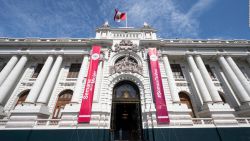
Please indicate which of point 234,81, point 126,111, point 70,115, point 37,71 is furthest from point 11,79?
point 234,81

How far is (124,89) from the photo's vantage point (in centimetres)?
1516

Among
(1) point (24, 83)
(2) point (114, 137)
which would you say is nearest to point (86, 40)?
(1) point (24, 83)

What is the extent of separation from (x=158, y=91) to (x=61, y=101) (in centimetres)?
1107

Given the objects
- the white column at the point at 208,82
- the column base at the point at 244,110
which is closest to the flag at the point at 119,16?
the white column at the point at 208,82

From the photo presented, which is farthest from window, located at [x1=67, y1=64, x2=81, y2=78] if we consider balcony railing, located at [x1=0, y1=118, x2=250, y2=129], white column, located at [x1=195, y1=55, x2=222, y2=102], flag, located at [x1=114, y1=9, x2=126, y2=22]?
white column, located at [x1=195, y1=55, x2=222, y2=102]

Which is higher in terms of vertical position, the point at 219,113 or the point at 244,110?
the point at 244,110

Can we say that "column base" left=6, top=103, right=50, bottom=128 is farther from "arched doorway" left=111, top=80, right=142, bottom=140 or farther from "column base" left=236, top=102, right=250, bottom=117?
"column base" left=236, top=102, right=250, bottom=117

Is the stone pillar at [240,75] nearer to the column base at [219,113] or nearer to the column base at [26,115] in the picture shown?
the column base at [219,113]

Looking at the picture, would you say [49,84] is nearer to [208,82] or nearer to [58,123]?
[58,123]

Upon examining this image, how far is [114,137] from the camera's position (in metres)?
11.6

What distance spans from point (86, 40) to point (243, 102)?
20.5 m

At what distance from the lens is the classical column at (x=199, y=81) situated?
1354cm

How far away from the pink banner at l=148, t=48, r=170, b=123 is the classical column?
4901 millimetres

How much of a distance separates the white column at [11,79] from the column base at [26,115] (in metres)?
3.52
